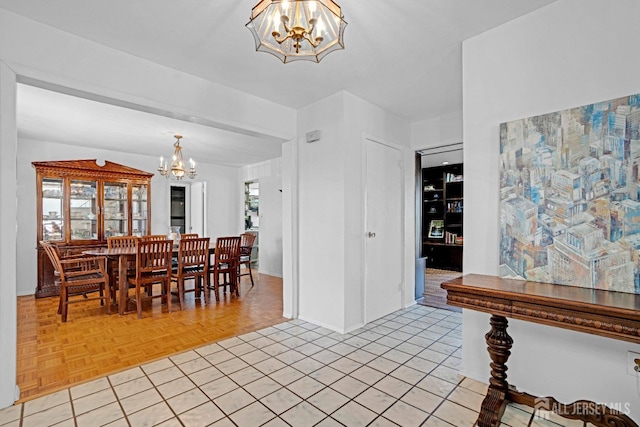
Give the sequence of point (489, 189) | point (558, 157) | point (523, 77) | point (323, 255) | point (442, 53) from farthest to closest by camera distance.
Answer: point (323, 255) < point (442, 53) < point (489, 189) < point (523, 77) < point (558, 157)

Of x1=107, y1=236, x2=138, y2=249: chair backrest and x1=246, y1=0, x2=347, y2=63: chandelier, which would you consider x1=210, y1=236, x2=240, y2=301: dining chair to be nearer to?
x1=107, y1=236, x2=138, y2=249: chair backrest

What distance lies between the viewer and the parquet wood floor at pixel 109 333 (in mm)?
2346

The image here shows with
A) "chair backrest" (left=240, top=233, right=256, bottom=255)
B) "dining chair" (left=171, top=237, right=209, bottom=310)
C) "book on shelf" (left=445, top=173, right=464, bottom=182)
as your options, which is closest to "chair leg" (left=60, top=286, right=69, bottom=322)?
"dining chair" (left=171, top=237, right=209, bottom=310)

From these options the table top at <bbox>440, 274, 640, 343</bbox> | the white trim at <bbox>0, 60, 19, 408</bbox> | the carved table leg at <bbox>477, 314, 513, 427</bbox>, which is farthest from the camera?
the white trim at <bbox>0, 60, 19, 408</bbox>

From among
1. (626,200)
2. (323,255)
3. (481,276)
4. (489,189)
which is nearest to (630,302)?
(626,200)

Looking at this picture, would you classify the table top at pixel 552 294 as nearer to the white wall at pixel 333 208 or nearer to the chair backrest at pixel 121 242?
the white wall at pixel 333 208

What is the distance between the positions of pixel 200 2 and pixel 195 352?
8.56ft

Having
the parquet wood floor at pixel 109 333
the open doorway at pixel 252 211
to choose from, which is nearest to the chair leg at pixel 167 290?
the parquet wood floor at pixel 109 333

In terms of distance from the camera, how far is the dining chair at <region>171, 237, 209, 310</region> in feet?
13.2

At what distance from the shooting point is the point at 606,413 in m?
1.51

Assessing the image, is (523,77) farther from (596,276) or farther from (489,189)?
(596,276)

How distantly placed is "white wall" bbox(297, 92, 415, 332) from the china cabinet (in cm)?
373

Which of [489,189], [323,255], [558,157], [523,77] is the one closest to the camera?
[558,157]

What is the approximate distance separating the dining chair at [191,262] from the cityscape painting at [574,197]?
356 centimetres
